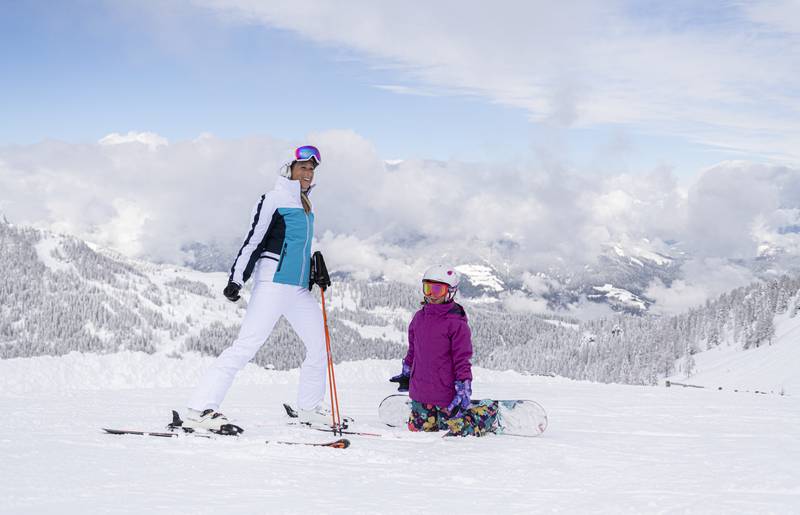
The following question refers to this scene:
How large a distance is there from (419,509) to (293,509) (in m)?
0.80

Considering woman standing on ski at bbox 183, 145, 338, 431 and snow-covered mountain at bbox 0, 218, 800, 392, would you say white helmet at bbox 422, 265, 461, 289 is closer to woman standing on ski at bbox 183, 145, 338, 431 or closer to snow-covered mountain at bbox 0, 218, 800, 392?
woman standing on ski at bbox 183, 145, 338, 431

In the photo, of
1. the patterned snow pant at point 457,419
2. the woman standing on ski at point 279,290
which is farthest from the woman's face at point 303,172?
the patterned snow pant at point 457,419

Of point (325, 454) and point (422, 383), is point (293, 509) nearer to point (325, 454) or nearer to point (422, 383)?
point (325, 454)

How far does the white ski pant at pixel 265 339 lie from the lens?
21.4 feet

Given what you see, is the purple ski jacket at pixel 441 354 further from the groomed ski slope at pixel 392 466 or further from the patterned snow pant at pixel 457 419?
the groomed ski slope at pixel 392 466

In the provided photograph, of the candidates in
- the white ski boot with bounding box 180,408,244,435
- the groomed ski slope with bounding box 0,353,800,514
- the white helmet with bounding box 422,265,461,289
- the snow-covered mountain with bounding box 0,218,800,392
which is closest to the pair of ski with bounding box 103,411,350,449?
the white ski boot with bounding box 180,408,244,435

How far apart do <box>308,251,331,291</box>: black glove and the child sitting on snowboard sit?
1.13 m

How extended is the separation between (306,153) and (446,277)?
214 cm

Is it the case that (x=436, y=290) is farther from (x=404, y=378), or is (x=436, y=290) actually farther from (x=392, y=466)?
(x=392, y=466)

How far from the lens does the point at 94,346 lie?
427 ft

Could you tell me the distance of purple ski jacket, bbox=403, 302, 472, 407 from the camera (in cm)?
697

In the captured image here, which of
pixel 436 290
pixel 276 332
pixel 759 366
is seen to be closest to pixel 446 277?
pixel 436 290

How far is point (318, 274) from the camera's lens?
23.8 feet

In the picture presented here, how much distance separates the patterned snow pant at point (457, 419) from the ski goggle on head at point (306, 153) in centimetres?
307
